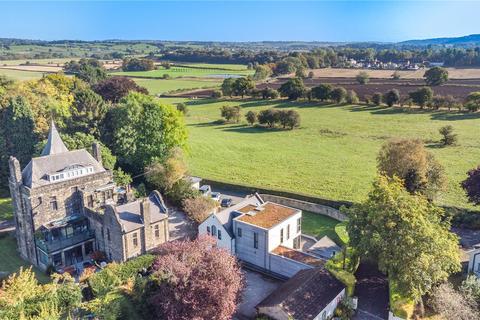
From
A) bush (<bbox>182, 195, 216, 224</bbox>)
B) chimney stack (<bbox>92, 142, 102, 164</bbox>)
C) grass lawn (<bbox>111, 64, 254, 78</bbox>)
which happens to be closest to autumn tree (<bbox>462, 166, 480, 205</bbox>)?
bush (<bbox>182, 195, 216, 224</bbox>)

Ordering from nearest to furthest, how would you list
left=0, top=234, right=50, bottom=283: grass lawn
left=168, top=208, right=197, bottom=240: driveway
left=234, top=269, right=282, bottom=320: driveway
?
left=234, top=269, right=282, bottom=320: driveway → left=0, top=234, right=50, bottom=283: grass lawn → left=168, top=208, right=197, bottom=240: driveway

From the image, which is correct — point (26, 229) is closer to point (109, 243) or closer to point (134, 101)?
point (109, 243)

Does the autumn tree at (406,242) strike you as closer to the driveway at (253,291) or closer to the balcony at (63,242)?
the driveway at (253,291)

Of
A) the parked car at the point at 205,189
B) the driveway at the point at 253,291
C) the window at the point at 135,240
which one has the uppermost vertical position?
the window at the point at 135,240

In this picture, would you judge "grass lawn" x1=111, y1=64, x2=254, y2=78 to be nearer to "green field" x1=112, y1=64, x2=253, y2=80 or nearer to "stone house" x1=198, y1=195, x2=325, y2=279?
"green field" x1=112, y1=64, x2=253, y2=80

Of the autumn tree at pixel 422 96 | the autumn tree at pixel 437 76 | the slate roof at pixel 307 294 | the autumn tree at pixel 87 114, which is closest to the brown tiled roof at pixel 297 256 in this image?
the slate roof at pixel 307 294

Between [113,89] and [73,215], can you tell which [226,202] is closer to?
[73,215]
